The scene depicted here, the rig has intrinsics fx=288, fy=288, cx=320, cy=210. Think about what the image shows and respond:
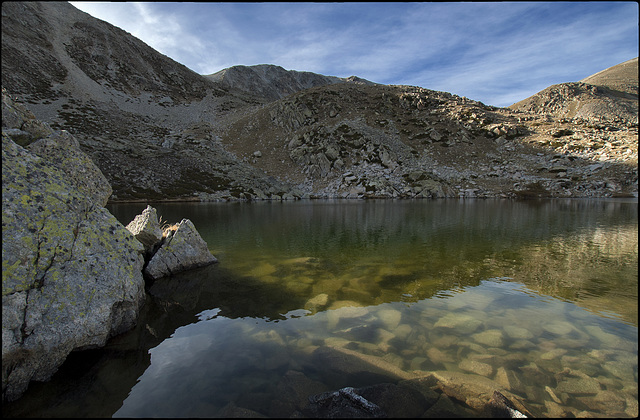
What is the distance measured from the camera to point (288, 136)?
117 m

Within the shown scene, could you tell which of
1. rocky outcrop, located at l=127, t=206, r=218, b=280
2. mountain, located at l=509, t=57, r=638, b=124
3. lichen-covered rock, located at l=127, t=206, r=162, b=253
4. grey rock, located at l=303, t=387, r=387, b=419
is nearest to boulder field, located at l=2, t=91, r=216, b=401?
rocky outcrop, located at l=127, t=206, r=218, b=280

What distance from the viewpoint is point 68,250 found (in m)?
8.61

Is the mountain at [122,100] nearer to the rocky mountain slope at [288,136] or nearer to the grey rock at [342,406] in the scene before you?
the rocky mountain slope at [288,136]

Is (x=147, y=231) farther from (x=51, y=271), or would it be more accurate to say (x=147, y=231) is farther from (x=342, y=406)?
(x=342, y=406)

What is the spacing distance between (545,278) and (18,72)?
164450 millimetres

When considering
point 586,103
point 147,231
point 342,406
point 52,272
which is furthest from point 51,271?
point 586,103

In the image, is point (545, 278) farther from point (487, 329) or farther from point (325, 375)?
point (325, 375)

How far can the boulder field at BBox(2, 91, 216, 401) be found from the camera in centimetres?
675

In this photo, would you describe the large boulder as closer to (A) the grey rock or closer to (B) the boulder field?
(B) the boulder field

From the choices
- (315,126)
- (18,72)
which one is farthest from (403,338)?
(18,72)

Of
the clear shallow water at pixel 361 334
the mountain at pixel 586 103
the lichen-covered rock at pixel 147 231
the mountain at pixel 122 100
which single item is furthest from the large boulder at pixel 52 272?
the mountain at pixel 586 103

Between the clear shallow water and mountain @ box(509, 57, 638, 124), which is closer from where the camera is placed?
the clear shallow water

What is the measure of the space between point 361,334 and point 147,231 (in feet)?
45.8

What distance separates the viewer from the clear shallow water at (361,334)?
669 cm
